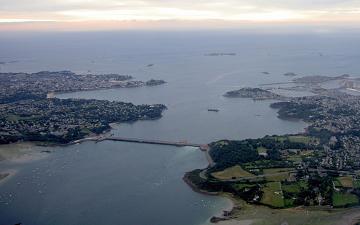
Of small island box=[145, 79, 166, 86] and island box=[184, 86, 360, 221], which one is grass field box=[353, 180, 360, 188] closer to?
island box=[184, 86, 360, 221]

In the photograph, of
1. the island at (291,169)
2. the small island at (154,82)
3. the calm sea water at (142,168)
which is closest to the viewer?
the calm sea water at (142,168)

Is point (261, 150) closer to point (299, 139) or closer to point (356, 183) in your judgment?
point (299, 139)

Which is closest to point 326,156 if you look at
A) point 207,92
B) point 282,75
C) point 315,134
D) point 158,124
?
point 315,134

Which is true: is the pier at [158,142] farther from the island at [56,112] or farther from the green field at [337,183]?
the green field at [337,183]

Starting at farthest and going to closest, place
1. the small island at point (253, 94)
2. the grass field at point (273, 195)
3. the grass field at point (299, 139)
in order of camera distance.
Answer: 1. the small island at point (253, 94)
2. the grass field at point (299, 139)
3. the grass field at point (273, 195)

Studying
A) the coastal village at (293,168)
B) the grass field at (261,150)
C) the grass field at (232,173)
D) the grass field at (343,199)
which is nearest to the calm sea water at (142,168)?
the coastal village at (293,168)

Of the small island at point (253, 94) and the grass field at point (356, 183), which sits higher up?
the small island at point (253, 94)

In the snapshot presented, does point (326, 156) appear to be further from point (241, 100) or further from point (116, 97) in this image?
point (116, 97)

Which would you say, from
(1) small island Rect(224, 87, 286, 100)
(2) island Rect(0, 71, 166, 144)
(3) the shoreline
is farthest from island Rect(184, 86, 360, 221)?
(1) small island Rect(224, 87, 286, 100)
